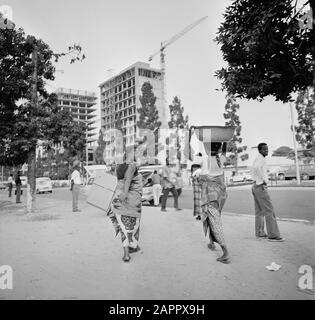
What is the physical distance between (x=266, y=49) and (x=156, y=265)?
11.2ft

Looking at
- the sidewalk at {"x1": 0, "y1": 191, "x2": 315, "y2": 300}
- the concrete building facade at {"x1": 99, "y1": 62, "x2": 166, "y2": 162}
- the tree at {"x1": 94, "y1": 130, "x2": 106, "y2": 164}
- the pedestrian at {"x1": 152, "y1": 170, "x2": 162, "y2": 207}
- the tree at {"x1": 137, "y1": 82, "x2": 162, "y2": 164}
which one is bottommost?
the sidewalk at {"x1": 0, "y1": 191, "x2": 315, "y2": 300}

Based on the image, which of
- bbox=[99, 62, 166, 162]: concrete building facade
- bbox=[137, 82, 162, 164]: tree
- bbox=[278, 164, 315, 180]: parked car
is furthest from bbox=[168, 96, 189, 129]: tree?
bbox=[99, 62, 166, 162]: concrete building facade

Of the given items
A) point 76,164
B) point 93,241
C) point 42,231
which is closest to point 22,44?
point 76,164

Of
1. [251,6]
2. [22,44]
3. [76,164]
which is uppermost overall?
[22,44]

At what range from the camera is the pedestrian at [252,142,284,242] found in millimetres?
6062

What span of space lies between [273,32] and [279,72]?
62 centimetres

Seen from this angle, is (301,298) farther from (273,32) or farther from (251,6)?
(251,6)

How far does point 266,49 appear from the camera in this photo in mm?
4844

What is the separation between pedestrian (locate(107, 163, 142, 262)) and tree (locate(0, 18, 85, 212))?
614 centimetres

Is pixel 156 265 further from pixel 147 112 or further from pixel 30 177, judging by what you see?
pixel 147 112

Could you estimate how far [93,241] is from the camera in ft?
21.1

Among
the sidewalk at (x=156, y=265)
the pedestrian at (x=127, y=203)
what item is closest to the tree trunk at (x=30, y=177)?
the sidewalk at (x=156, y=265)

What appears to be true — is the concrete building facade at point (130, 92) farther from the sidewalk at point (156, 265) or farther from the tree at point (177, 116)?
the sidewalk at point (156, 265)

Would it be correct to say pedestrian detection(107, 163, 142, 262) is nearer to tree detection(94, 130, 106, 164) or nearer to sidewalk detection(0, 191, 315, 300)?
sidewalk detection(0, 191, 315, 300)
